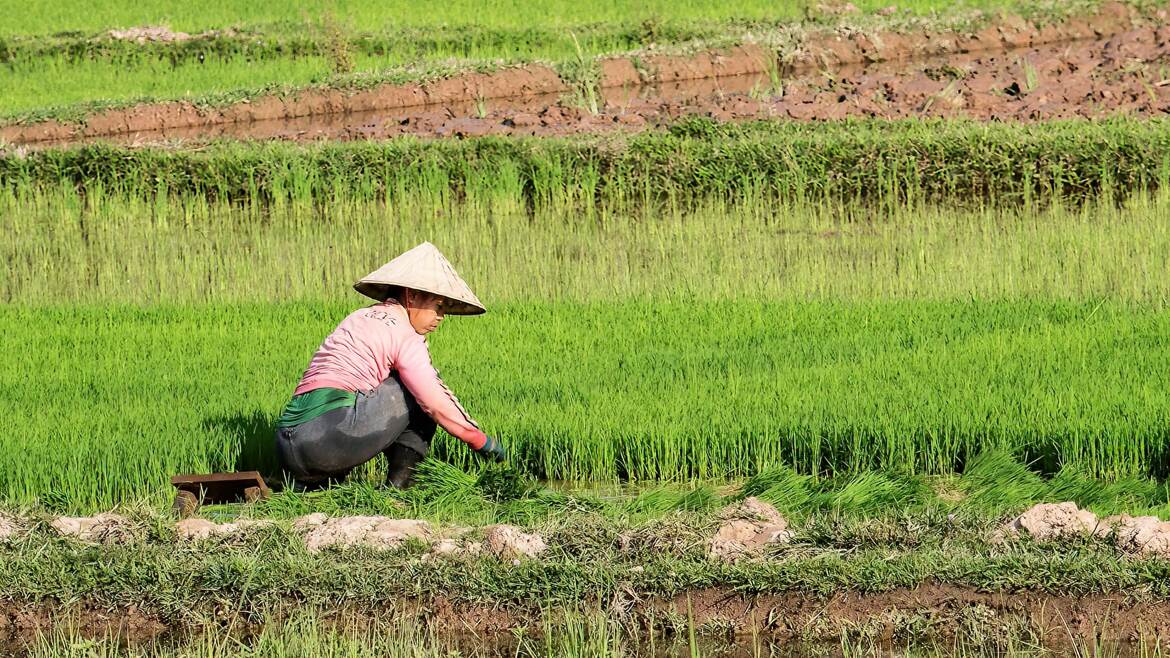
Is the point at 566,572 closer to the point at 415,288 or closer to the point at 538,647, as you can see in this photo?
the point at 538,647

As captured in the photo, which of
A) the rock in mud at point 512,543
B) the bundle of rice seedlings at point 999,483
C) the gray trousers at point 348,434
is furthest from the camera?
the gray trousers at point 348,434

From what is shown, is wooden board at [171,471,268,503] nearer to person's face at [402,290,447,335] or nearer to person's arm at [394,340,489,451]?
person's arm at [394,340,489,451]

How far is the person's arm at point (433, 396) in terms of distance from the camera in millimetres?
5023

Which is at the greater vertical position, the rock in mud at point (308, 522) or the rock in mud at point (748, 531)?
the rock in mud at point (308, 522)

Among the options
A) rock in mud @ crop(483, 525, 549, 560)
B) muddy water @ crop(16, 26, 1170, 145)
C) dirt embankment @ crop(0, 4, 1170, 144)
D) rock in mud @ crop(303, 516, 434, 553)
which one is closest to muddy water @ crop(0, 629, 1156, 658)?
rock in mud @ crop(483, 525, 549, 560)

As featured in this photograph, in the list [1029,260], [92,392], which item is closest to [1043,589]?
[92,392]

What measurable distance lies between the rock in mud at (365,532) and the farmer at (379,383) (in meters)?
0.47

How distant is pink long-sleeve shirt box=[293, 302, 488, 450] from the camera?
5035 mm

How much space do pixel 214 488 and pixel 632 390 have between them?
1.75 meters

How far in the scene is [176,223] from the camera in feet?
36.2

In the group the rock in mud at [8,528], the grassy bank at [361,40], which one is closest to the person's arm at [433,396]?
the rock in mud at [8,528]

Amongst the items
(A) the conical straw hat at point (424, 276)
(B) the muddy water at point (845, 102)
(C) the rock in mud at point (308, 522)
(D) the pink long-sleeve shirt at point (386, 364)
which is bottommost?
(C) the rock in mud at point (308, 522)

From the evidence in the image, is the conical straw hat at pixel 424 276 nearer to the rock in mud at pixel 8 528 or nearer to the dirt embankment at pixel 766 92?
the rock in mud at pixel 8 528

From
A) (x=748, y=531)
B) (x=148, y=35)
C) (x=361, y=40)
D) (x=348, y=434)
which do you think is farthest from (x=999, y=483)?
(x=148, y=35)
